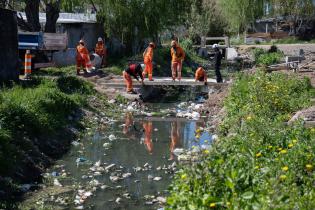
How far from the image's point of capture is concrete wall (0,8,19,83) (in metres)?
14.5

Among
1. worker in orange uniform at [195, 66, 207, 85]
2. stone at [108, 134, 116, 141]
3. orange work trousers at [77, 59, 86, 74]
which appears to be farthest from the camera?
orange work trousers at [77, 59, 86, 74]

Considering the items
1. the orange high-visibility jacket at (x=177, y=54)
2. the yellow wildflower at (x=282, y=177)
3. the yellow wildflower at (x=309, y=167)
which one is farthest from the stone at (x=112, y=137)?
the yellow wildflower at (x=282, y=177)

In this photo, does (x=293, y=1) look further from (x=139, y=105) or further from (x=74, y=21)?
(x=139, y=105)

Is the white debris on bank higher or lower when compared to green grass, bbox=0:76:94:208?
lower

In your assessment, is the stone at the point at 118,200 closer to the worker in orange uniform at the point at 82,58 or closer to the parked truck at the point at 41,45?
the parked truck at the point at 41,45

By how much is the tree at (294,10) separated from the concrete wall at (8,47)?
143 ft

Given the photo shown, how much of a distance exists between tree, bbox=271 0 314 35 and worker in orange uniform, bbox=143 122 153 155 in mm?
42934

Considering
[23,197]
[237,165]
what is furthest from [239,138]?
[23,197]

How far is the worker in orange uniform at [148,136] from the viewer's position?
12011 millimetres

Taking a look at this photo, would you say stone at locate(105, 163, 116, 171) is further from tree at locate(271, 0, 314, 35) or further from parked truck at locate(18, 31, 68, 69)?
tree at locate(271, 0, 314, 35)

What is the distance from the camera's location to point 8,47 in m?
14.8

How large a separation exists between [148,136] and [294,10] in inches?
1863

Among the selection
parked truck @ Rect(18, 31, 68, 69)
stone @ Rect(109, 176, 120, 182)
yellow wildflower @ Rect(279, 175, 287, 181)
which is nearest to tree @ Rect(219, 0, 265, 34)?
parked truck @ Rect(18, 31, 68, 69)

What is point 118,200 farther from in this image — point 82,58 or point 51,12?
point 51,12
